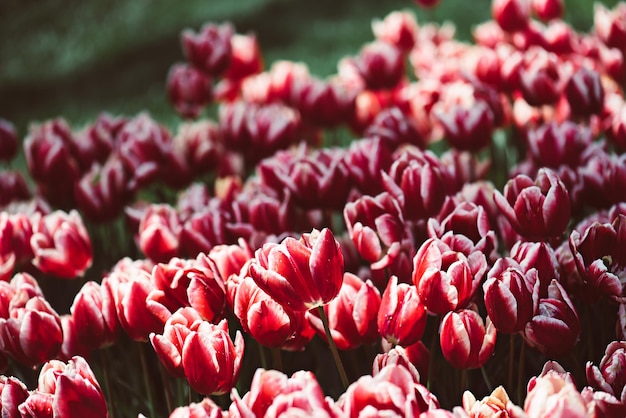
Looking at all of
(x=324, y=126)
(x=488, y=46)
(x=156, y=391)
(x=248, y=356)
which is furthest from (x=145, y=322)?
(x=488, y=46)

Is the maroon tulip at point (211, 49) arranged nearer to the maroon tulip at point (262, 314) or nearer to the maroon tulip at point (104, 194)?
the maroon tulip at point (104, 194)

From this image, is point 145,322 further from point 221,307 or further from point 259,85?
Result: point 259,85

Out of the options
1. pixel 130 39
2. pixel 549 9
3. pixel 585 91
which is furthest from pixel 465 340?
pixel 130 39

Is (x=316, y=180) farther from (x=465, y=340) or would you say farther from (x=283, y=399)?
(x=283, y=399)

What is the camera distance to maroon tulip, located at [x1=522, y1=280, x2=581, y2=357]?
2.98ft

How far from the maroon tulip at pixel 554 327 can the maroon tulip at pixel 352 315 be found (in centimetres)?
19

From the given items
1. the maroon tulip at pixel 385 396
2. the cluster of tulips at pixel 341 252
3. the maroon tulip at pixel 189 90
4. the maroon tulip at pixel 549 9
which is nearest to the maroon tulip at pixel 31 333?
the cluster of tulips at pixel 341 252

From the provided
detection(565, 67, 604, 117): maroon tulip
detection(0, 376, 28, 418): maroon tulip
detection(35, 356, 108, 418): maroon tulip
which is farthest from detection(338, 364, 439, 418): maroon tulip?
detection(565, 67, 604, 117): maroon tulip

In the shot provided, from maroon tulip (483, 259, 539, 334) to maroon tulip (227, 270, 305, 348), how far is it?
24 centimetres

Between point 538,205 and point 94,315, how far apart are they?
61 centimetres

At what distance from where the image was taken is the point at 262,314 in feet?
3.06

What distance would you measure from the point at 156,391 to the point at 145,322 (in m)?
0.40

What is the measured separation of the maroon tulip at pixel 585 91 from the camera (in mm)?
1573

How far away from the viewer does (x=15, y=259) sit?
131 cm
